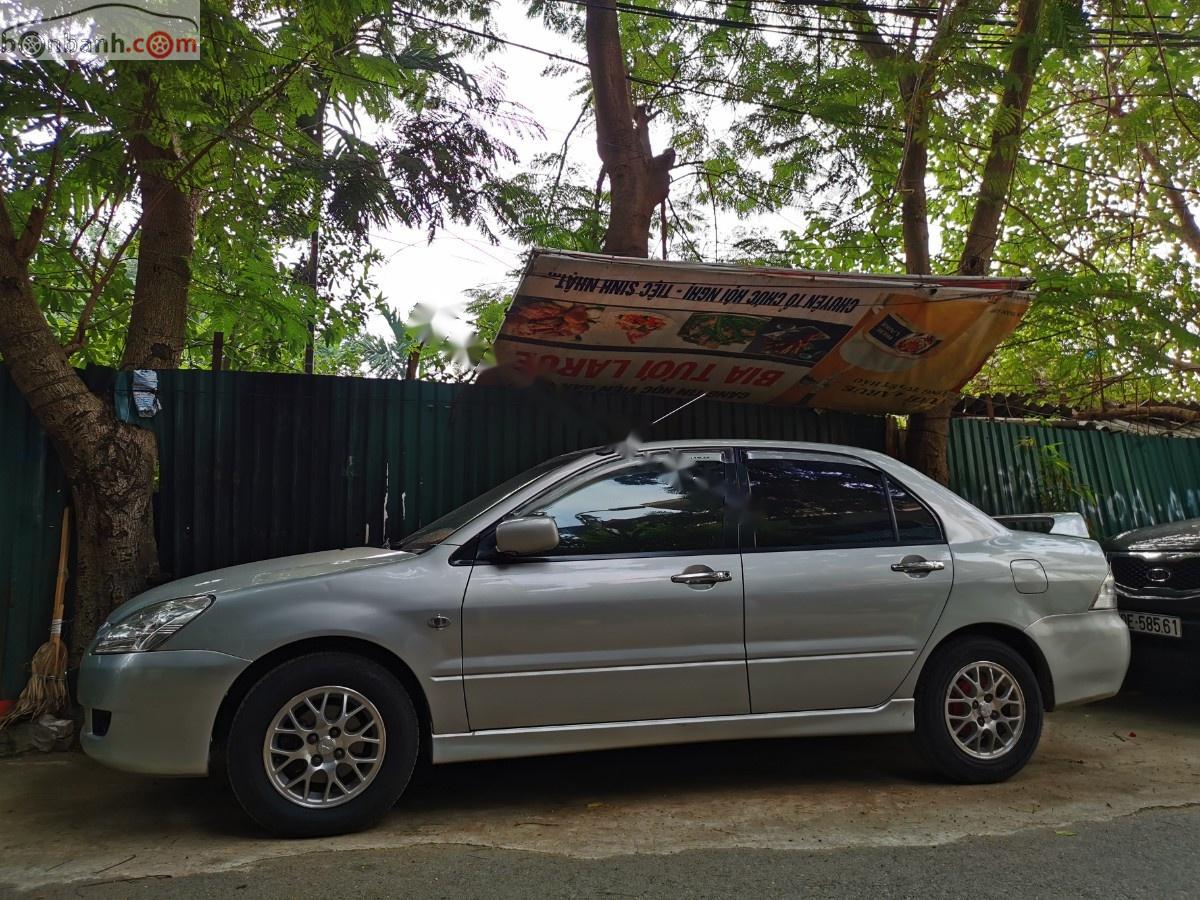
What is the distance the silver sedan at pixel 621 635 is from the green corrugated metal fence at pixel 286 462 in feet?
4.69

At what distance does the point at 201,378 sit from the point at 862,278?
4.10m

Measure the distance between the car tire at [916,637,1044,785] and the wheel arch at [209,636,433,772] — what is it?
2297 mm

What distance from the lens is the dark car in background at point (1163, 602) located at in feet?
17.8

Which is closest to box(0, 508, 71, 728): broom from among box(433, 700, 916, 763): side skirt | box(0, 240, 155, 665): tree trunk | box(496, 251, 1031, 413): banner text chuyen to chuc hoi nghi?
box(0, 240, 155, 665): tree trunk

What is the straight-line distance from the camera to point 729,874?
10.2ft

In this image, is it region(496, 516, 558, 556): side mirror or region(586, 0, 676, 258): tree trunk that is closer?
region(496, 516, 558, 556): side mirror

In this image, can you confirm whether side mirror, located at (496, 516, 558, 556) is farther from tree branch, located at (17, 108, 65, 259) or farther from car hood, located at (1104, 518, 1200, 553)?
car hood, located at (1104, 518, 1200, 553)

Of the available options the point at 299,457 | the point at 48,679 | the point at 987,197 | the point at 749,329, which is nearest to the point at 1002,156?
the point at 987,197

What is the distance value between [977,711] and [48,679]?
15.6 feet

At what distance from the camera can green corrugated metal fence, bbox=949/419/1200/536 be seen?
7.90 meters

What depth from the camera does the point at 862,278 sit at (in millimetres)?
5633

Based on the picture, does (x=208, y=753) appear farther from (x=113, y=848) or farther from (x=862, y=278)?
(x=862, y=278)

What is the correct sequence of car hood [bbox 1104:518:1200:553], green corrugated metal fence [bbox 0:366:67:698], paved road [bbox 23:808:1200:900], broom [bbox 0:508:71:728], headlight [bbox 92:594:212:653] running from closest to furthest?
paved road [bbox 23:808:1200:900] → headlight [bbox 92:594:212:653] → broom [bbox 0:508:71:728] → green corrugated metal fence [bbox 0:366:67:698] → car hood [bbox 1104:518:1200:553]

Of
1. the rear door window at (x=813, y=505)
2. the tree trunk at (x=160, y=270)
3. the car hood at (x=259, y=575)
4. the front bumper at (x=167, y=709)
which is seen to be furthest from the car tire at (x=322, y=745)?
the tree trunk at (x=160, y=270)
